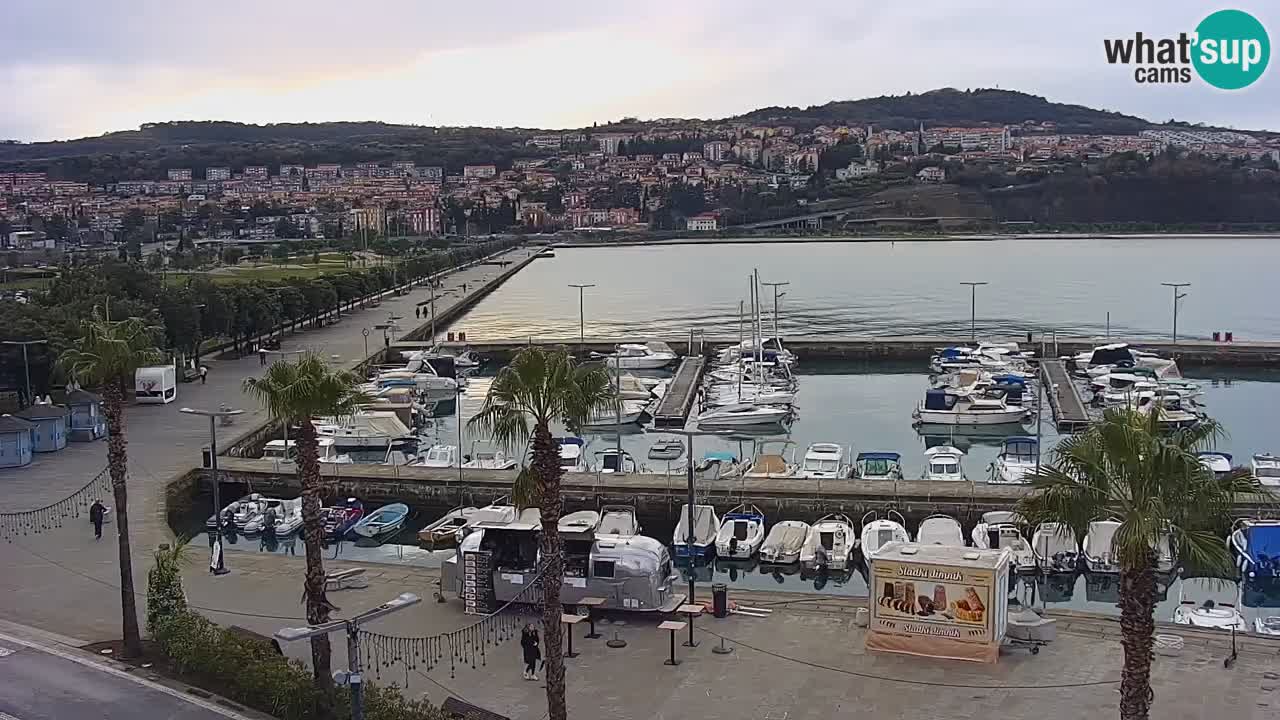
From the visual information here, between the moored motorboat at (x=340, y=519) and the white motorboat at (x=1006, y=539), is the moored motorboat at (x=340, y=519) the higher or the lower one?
the lower one

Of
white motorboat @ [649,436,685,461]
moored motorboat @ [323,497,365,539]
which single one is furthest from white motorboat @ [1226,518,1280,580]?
moored motorboat @ [323,497,365,539]

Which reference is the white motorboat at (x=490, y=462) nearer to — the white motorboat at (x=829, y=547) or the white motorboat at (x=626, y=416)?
the white motorboat at (x=626, y=416)

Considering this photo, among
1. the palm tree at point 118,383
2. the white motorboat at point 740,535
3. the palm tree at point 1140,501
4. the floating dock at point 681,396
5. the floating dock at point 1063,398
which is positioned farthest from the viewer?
the floating dock at point 681,396

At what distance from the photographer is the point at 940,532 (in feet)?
62.3

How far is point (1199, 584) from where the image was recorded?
18656 mm

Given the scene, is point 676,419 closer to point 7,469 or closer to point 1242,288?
point 7,469

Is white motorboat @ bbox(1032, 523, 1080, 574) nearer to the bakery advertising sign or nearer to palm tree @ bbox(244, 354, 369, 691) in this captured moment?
the bakery advertising sign

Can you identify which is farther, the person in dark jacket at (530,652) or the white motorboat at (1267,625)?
the white motorboat at (1267,625)

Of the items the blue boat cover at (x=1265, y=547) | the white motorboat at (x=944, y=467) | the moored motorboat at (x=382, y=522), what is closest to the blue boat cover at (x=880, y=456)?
the white motorboat at (x=944, y=467)

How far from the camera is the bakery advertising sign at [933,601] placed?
12.3 m

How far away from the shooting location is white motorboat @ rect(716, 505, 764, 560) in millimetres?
19797

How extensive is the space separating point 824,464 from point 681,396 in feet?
40.7

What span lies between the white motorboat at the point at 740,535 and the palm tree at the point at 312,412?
9.85 meters

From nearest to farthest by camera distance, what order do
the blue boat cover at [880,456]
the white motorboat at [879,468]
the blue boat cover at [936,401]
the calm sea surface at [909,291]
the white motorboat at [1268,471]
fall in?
1. the white motorboat at [1268,471]
2. the white motorboat at [879,468]
3. the blue boat cover at [880,456]
4. the blue boat cover at [936,401]
5. the calm sea surface at [909,291]
